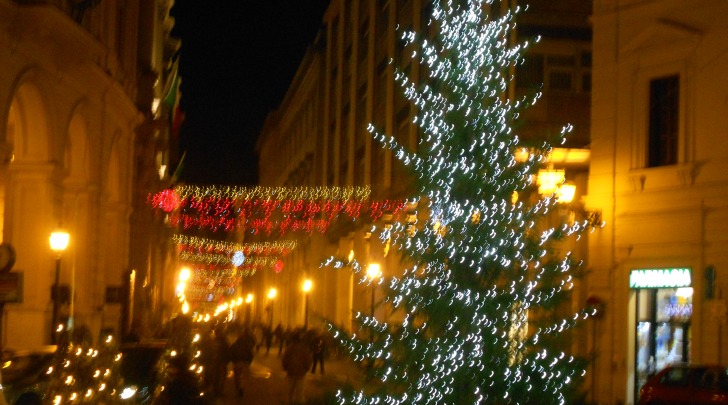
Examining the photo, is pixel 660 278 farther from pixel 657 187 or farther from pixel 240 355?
pixel 240 355

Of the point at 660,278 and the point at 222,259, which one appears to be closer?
the point at 660,278

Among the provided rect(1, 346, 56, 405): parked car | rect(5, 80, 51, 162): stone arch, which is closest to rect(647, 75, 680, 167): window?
rect(5, 80, 51, 162): stone arch

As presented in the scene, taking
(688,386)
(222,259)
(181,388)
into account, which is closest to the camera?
(181,388)

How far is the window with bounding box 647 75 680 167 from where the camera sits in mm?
24656

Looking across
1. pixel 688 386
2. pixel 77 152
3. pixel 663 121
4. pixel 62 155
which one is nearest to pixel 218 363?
pixel 62 155

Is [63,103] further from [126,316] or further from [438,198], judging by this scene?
[438,198]

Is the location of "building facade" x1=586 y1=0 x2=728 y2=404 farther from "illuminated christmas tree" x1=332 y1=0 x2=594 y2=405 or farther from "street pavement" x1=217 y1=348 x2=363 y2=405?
"illuminated christmas tree" x1=332 y1=0 x2=594 y2=405

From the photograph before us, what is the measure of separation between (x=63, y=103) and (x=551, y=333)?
19202mm

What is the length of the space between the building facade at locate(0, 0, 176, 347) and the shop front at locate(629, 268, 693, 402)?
13.0 metres

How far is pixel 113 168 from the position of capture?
120 ft

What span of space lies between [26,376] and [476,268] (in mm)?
6829

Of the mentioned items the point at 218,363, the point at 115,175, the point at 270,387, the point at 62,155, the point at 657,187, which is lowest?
the point at 270,387

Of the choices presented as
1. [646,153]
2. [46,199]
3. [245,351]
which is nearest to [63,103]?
[46,199]

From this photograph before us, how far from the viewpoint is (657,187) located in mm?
24625
